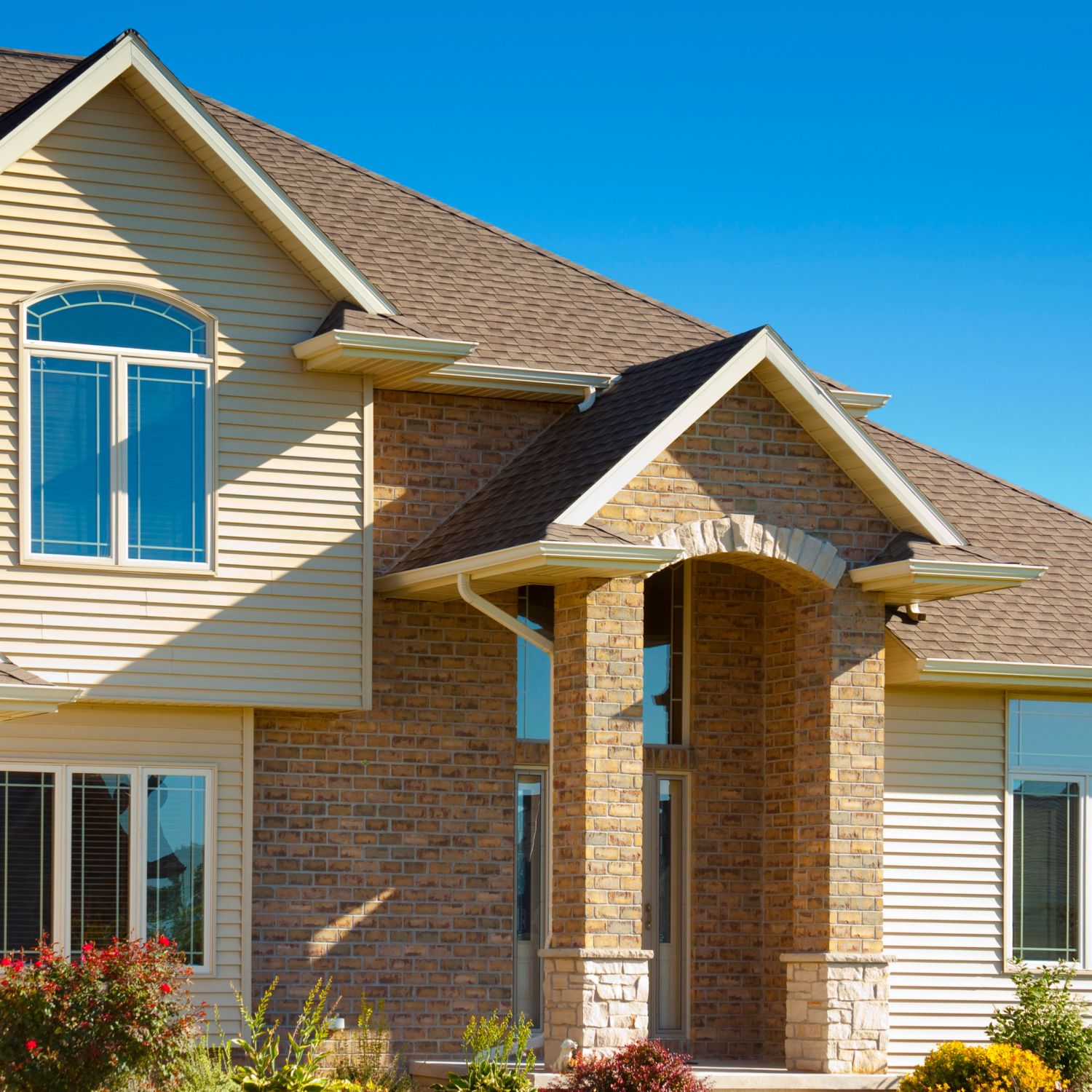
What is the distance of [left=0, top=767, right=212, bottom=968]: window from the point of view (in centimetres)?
1386

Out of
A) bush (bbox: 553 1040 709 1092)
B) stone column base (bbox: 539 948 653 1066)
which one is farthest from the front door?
bush (bbox: 553 1040 709 1092)

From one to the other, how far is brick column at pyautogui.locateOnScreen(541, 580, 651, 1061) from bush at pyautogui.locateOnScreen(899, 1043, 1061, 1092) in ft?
6.98

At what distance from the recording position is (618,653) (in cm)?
1401

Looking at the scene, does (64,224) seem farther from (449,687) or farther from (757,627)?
(757,627)

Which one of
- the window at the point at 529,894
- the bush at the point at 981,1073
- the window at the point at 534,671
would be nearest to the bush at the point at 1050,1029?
the bush at the point at 981,1073

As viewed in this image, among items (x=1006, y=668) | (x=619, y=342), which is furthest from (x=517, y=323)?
(x=1006, y=668)

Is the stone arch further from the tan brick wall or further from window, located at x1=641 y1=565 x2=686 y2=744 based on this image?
window, located at x1=641 y1=565 x2=686 y2=744

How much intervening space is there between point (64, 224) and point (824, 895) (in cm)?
812

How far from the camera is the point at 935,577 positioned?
14555 mm

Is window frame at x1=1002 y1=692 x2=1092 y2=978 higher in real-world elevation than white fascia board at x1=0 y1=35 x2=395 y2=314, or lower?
lower

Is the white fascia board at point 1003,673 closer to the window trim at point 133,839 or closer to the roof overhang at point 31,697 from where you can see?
the window trim at point 133,839

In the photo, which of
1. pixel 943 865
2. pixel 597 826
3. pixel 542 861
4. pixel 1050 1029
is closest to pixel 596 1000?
pixel 597 826

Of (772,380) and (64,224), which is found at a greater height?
(64,224)

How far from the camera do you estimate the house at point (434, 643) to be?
14.0 meters
